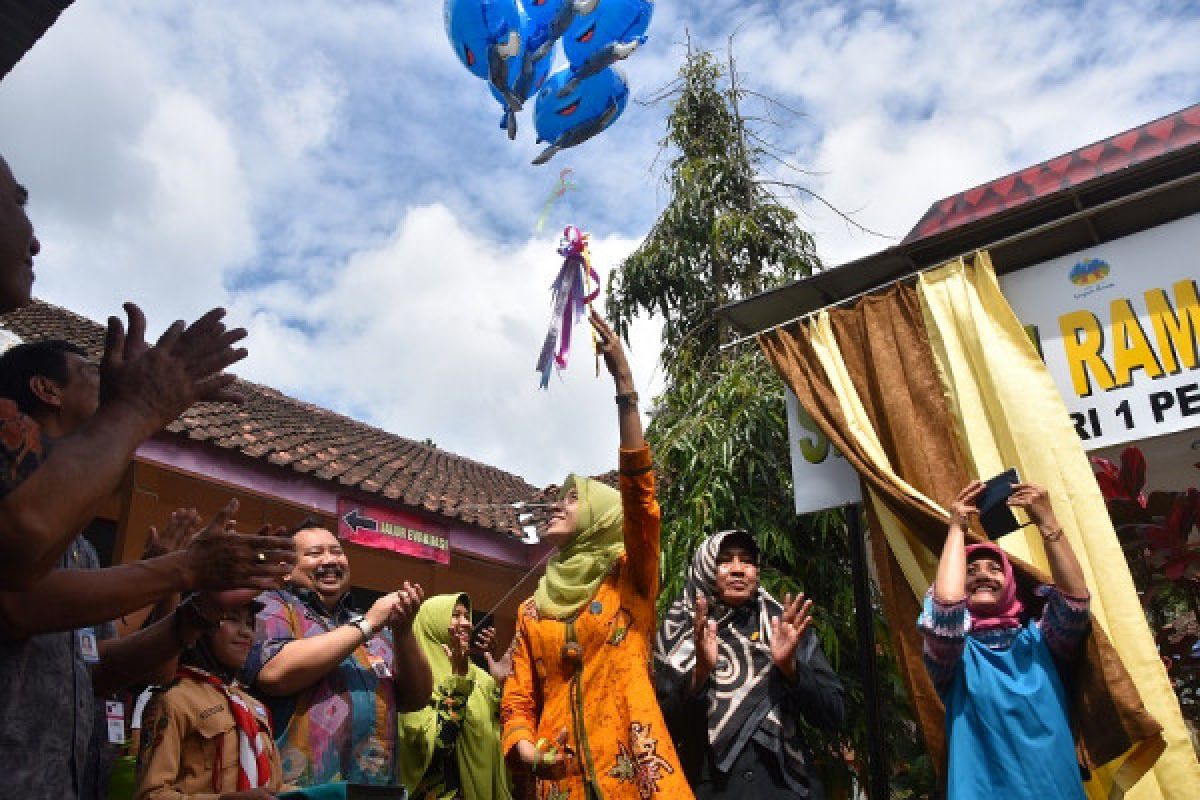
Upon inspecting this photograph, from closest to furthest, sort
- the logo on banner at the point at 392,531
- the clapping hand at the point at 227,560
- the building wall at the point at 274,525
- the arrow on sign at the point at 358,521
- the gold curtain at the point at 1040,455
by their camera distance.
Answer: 1. the clapping hand at the point at 227,560
2. the gold curtain at the point at 1040,455
3. the building wall at the point at 274,525
4. the arrow on sign at the point at 358,521
5. the logo on banner at the point at 392,531

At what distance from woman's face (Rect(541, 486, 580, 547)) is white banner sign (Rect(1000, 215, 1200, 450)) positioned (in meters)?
2.21

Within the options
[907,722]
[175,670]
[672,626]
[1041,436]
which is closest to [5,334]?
[175,670]

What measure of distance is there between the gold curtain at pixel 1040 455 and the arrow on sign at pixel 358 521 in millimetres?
6004

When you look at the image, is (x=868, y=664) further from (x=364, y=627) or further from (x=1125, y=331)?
(x=364, y=627)

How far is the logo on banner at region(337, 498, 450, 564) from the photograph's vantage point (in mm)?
8688

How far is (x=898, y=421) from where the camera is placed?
404 cm

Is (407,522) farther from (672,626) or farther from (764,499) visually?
(672,626)

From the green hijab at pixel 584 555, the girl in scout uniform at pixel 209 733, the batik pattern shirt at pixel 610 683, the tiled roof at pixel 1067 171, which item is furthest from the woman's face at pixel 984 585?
the girl in scout uniform at pixel 209 733

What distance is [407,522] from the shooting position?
929 centimetres

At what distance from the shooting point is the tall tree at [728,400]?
17.5ft

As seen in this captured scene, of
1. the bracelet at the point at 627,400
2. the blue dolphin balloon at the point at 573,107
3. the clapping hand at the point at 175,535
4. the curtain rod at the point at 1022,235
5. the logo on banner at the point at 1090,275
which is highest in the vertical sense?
the blue dolphin balloon at the point at 573,107

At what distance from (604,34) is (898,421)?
2.06 meters

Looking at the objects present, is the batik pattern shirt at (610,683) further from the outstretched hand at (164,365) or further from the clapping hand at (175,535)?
the outstretched hand at (164,365)

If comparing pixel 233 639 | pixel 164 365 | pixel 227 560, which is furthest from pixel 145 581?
pixel 233 639
